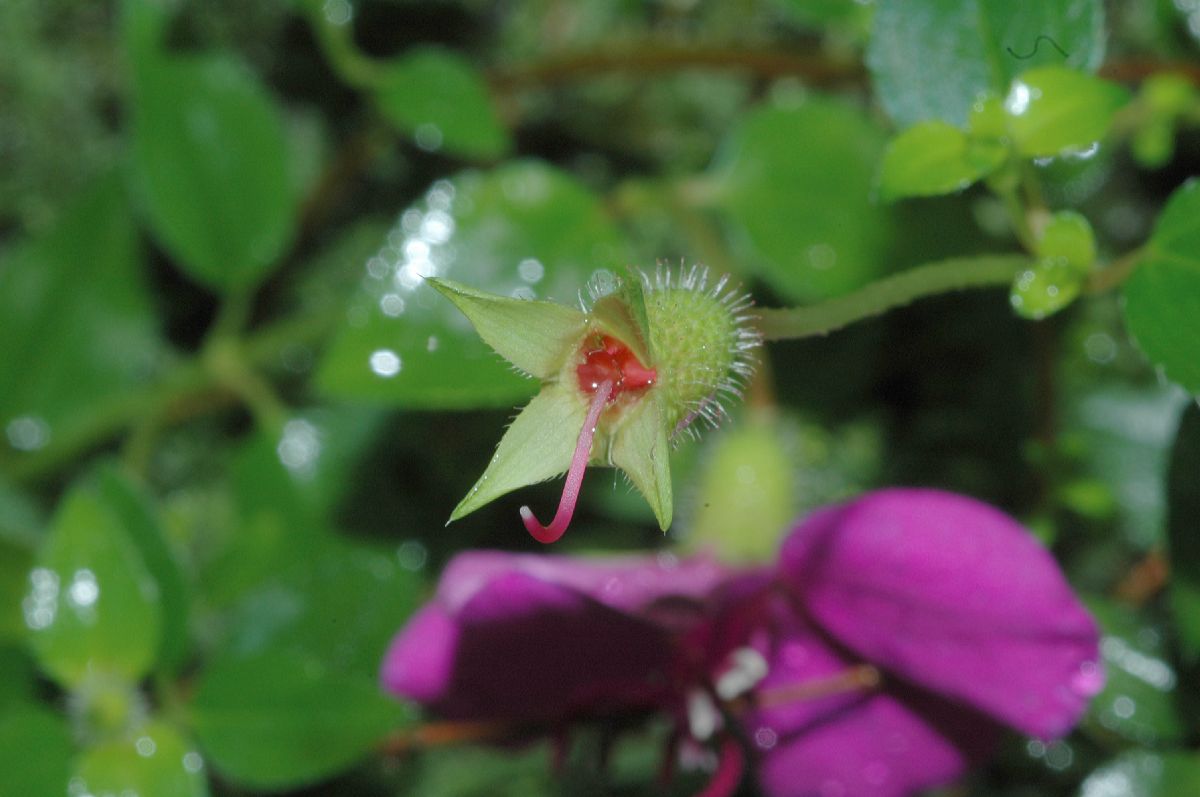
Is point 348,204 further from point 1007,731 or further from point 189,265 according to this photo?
point 1007,731

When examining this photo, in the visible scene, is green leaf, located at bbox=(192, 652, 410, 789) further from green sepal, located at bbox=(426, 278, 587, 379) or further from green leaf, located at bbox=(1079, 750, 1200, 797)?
green leaf, located at bbox=(1079, 750, 1200, 797)

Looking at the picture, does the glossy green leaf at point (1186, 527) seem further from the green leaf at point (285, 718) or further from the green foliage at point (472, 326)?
the green leaf at point (285, 718)

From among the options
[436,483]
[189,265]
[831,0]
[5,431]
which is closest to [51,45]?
[189,265]

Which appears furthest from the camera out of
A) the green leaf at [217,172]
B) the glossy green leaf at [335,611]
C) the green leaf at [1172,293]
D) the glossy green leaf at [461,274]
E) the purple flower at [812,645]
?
the green leaf at [217,172]

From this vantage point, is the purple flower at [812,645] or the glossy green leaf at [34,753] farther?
the glossy green leaf at [34,753]

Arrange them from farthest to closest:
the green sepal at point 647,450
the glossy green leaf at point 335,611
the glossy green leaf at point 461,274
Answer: the glossy green leaf at point 335,611, the glossy green leaf at point 461,274, the green sepal at point 647,450

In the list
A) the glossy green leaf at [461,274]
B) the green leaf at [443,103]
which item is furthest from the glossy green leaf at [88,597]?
the green leaf at [443,103]

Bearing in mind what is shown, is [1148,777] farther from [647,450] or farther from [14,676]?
[14,676]
